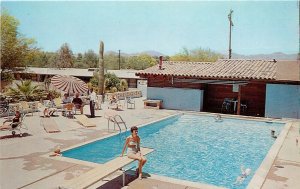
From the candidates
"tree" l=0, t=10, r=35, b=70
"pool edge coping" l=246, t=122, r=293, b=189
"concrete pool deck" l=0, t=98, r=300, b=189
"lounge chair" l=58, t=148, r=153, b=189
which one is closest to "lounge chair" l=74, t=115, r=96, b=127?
"concrete pool deck" l=0, t=98, r=300, b=189

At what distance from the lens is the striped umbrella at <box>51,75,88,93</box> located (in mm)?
16969

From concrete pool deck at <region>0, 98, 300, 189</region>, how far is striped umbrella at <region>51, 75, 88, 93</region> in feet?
9.31

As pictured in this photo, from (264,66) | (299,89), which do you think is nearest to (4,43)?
(264,66)

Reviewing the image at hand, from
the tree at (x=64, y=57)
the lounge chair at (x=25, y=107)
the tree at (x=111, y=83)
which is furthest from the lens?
the tree at (x=64, y=57)

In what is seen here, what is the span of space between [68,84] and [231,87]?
1265cm

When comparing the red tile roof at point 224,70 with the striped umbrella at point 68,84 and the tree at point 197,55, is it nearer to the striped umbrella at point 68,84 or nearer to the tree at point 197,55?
the striped umbrella at point 68,84

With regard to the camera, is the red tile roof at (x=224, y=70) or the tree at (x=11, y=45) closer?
the red tile roof at (x=224, y=70)

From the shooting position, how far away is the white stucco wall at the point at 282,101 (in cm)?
2025

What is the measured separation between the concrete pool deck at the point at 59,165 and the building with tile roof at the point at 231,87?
624 centimetres

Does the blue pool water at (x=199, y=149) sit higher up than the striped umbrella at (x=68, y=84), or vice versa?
the striped umbrella at (x=68, y=84)

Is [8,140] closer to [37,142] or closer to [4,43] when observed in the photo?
[37,142]

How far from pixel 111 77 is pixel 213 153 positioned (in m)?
22.0

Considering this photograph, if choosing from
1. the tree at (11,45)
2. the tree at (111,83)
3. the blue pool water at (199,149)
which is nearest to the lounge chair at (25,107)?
the blue pool water at (199,149)

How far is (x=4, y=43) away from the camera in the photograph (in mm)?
26266
